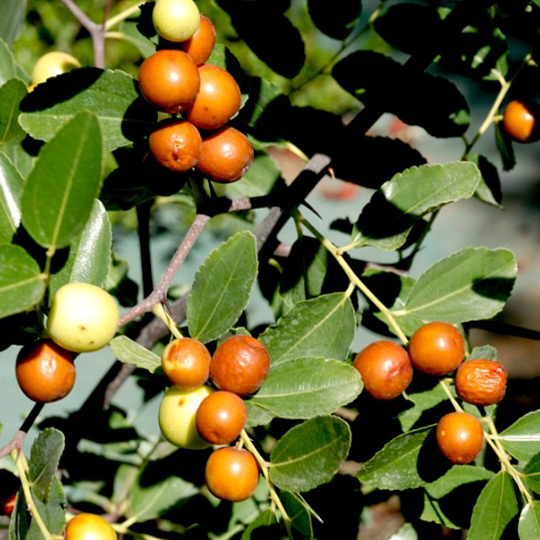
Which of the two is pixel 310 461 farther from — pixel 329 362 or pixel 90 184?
pixel 90 184

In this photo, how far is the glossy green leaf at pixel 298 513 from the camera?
78 centimetres

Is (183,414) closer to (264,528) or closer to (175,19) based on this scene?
(264,528)

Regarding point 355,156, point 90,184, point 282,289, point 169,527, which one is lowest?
point 169,527

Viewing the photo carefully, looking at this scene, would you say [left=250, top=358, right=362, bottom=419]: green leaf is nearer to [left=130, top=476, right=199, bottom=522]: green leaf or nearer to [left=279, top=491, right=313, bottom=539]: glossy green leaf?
[left=279, top=491, right=313, bottom=539]: glossy green leaf

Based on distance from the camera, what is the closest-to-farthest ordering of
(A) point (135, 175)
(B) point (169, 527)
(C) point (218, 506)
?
(A) point (135, 175)
(C) point (218, 506)
(B) point (169, 527)

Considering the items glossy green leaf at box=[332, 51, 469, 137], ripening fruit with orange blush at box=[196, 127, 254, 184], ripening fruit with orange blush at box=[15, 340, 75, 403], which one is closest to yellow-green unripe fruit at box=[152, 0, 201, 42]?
ripening fruit with orange blush at box=[196, 127, 254, 184]

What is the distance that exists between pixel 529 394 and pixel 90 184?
4.14 ft

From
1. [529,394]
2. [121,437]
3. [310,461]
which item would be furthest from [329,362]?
[529,394]

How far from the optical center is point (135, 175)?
99 centimetres

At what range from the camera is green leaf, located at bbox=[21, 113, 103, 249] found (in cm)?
64

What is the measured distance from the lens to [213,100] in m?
0.80

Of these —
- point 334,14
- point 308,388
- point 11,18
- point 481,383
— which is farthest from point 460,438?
point 11,18

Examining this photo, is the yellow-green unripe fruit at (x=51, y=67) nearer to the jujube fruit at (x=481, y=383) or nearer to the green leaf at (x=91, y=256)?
the green leaf at (x=91, y=256)

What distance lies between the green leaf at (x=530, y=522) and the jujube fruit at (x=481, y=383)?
12 cm
